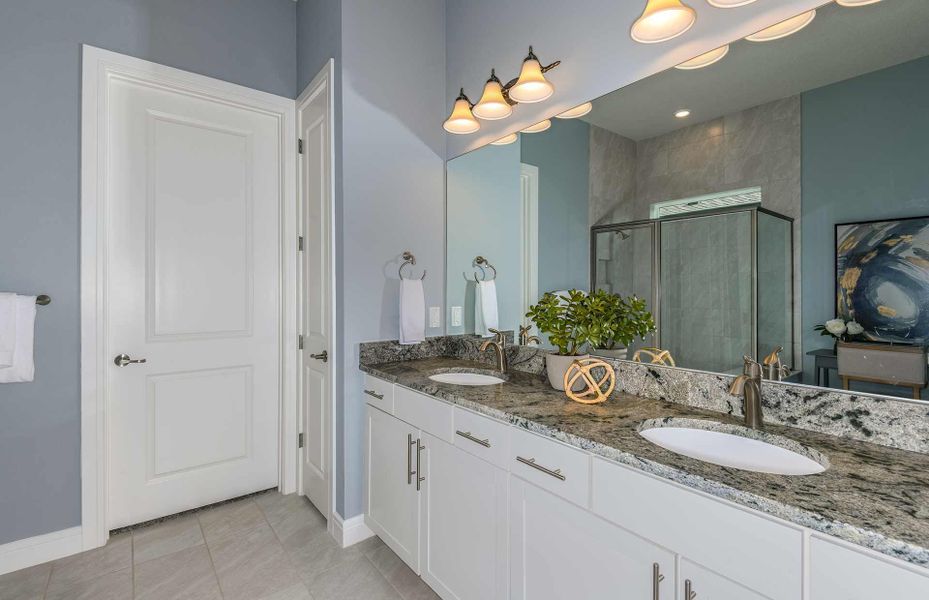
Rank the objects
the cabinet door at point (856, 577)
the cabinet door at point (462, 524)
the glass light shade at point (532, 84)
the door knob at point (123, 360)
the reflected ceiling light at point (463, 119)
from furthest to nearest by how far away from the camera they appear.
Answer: the door knob at point (123, 360) → the reflected ceiling light at point (463, 119) → the glass light shade at point (532, 84) → the cabinet door at point (462, 524) → the cabinet door at point (856, 577)

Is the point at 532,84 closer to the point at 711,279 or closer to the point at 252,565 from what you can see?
the point at 711,279

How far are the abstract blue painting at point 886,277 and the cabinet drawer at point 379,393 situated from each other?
158cm

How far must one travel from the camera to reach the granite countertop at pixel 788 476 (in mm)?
715

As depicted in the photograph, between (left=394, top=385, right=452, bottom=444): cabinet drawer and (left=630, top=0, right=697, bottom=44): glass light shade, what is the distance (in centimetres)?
136

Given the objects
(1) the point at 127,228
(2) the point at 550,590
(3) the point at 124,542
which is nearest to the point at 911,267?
(2) the point at 550,590

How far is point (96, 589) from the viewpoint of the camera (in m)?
1.82

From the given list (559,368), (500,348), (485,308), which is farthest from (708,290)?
(485,308)

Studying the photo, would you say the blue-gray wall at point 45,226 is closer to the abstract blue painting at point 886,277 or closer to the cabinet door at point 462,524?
the cabinet door at point 462,524

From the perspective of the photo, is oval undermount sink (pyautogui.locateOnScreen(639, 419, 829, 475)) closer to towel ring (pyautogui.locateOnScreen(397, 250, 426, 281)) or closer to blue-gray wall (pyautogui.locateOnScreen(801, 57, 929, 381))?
blue-gray wall (pyautogui.locateOnScreen(801, 57, 929, 381))

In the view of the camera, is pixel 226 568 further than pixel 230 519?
No

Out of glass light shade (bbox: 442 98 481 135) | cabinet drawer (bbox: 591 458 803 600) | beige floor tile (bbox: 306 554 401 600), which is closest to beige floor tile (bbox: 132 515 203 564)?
beige floor tile (bbox: 306 554 401 600)

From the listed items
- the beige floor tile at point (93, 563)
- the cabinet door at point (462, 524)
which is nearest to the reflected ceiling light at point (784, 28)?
the cabinet door at point (462, 524)

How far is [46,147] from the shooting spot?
1986 millimetres

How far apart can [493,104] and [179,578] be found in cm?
243
